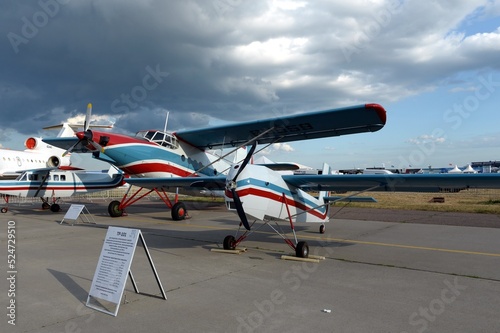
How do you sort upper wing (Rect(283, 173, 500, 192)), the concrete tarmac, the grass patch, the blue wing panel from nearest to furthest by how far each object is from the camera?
1. the concrete tarmac
2. upper wing (Rect(283, 173, 500, 192))
3. the blue wing panel
4. the grass patch

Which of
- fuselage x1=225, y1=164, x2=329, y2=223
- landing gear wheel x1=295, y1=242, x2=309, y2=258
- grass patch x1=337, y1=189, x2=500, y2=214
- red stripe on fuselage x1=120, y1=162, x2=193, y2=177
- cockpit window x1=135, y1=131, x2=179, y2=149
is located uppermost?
cockpit window x1=135, y1=131, x2=179, y2=149

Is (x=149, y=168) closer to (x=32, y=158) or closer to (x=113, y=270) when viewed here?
(x=113, y=270)

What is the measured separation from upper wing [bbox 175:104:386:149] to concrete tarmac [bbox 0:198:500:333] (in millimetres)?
3596

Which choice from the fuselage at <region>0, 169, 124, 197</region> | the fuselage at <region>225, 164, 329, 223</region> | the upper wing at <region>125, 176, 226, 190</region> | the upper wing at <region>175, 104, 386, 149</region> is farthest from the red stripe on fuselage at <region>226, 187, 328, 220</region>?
the fuselage at <region>0, 169, 124, 197</region>

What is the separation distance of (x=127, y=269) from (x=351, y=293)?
3.31 meters

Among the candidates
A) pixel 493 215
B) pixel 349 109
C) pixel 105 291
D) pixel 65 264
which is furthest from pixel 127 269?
pixel 493 215

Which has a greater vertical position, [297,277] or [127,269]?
[127,269]

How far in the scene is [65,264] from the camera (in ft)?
23.6

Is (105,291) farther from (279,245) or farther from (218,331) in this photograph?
(279,245)

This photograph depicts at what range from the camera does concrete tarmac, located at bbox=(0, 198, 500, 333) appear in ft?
13.9

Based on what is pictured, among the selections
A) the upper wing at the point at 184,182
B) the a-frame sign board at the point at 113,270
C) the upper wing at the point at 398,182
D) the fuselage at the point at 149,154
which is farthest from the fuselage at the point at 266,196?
the fuselage at the point at 149,154

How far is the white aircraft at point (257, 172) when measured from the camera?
25.2 feet

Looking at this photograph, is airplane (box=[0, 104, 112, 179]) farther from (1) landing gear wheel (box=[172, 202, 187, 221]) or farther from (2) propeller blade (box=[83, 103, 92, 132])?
(1) landing gear wheel (box=[172, 202, 187, 221])

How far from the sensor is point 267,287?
5754 millimetres
